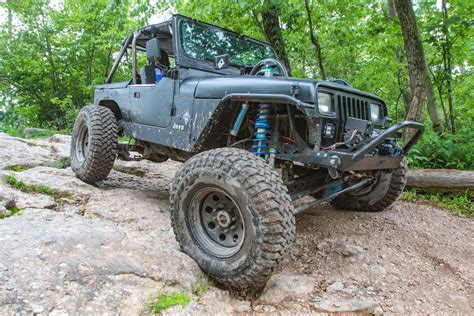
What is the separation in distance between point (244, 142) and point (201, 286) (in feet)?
4.44

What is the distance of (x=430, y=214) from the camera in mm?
4105

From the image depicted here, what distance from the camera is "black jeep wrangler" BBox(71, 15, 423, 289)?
232 centimetres

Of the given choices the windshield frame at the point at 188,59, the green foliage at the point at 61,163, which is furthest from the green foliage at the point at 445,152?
the green foliage at the point at 61,163

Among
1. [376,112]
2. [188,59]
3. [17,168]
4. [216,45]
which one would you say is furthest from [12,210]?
[376,112]

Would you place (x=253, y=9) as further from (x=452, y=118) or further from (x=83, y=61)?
(x=83, y=61)

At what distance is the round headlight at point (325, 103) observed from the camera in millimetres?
2581

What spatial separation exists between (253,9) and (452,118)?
14.1ft

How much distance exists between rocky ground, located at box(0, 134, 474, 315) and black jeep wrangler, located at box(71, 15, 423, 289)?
9.9 inches

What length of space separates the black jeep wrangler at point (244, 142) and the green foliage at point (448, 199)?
4.06 feet

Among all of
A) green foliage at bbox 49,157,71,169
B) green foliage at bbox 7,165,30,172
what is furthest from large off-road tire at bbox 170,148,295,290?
green foliage at bbox 49,157,71,169

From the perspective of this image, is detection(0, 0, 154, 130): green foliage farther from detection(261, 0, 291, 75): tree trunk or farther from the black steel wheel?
the black steel wheel

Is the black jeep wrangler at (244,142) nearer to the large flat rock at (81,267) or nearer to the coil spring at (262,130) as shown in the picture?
the coil spring at (262,130)

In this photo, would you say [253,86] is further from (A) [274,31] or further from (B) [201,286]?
(A) [274,31]

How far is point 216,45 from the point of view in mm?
3988
